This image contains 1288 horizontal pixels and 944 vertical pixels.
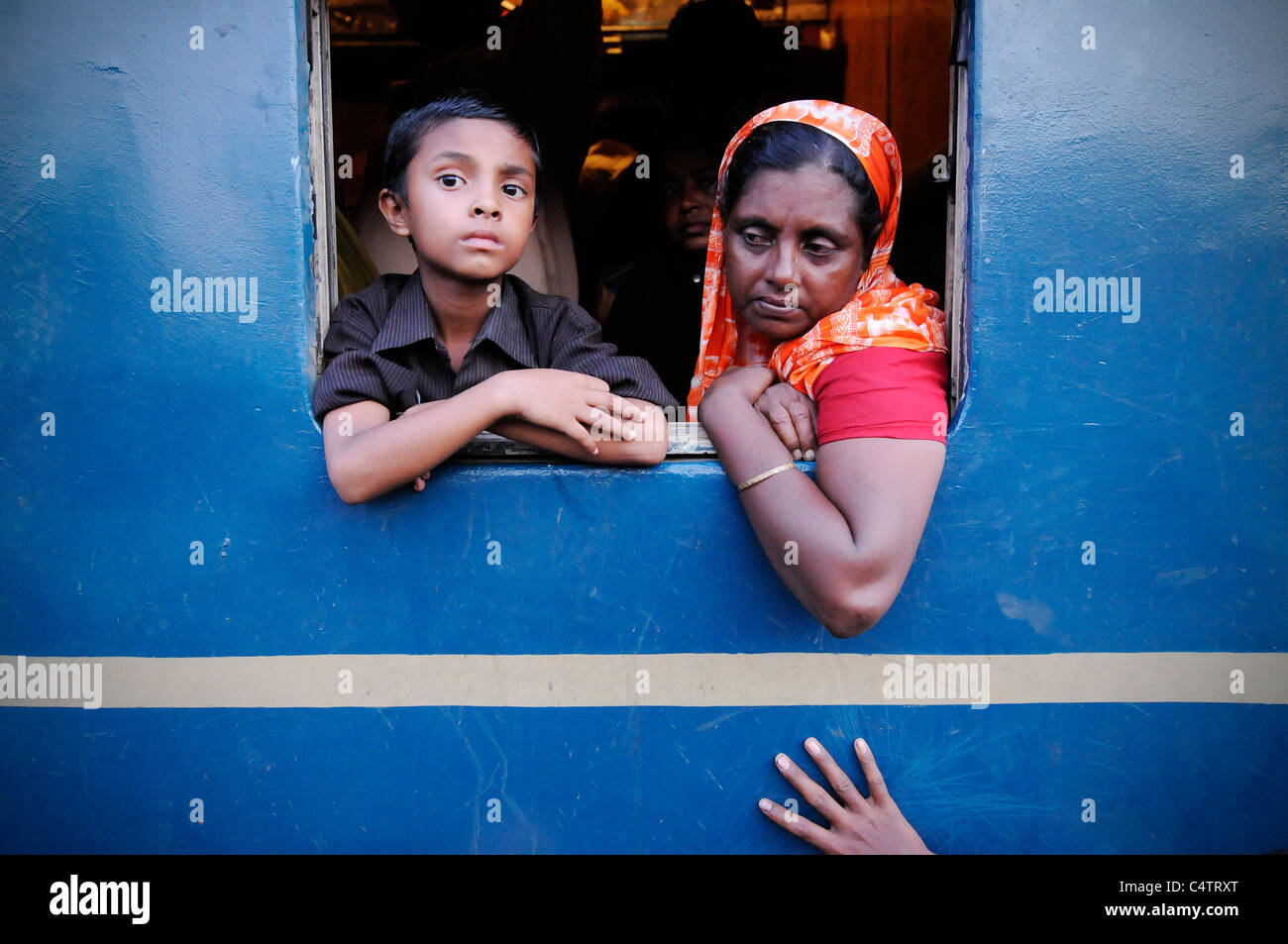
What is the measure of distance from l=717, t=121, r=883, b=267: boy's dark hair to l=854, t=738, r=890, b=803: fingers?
1045 mm

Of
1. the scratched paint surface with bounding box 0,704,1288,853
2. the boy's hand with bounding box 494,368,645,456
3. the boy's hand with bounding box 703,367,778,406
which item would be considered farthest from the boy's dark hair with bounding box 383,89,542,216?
the scratched paint surface with bounding box 0,704,1288,853

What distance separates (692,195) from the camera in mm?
2779

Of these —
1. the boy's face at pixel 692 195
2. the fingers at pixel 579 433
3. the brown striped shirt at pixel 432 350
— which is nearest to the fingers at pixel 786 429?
the brown striped shirt at pixel 432 350

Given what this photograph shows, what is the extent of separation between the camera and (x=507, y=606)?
6.19 ft

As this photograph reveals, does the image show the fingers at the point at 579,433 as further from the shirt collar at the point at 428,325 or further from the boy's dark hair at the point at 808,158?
the boy's dark hair at the point at 808,158

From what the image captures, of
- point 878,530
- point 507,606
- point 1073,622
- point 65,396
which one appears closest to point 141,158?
point 65,396

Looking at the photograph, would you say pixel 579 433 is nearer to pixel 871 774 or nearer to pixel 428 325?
pixel 428 325

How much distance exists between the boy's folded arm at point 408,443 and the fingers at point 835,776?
0.93 meters

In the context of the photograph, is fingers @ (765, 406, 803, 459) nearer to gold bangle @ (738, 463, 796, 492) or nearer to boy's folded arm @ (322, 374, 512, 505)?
gold bangle @ (738, 463, 796, 492)

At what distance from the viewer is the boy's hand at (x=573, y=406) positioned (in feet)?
5.73

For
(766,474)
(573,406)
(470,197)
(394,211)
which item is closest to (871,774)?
(766,474)

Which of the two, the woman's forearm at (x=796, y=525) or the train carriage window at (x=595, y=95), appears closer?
the woman's forearm at (x=796, y=525)

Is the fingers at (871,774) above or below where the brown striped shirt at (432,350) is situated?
below

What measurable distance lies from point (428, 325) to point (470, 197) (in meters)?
0.28
